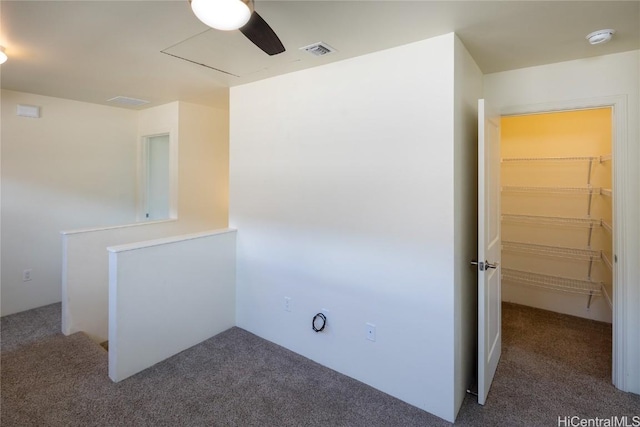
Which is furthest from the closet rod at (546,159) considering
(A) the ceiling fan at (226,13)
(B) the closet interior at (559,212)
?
(A) the ceiling fan at (226,13)

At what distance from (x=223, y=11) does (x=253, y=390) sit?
2.28m

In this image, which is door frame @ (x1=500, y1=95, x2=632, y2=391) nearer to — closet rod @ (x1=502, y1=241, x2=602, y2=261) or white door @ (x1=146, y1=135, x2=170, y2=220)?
closet rod @ (x1=502, y1=241, x2=602, y2=261)

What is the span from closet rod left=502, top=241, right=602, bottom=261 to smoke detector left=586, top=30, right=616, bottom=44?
2370mm

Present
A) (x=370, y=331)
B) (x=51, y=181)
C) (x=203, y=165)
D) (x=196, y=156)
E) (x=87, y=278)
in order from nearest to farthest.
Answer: (x=370, y=331) < (x=87, y=278) < (x=51, y=181) < (x=196, y=156) < (x=203, y=165)

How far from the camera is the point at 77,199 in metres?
4.05

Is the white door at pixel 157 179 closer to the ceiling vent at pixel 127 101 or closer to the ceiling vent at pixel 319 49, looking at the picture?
the ceiling vent at pixel 127 101

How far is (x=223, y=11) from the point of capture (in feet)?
3.99

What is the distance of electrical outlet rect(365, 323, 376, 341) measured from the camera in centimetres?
235

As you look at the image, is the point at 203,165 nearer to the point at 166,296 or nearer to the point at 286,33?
the point at 166,296

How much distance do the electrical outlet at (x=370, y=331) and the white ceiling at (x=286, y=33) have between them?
6.36 ft

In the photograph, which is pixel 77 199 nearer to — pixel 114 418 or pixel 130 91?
pixel 130 91
